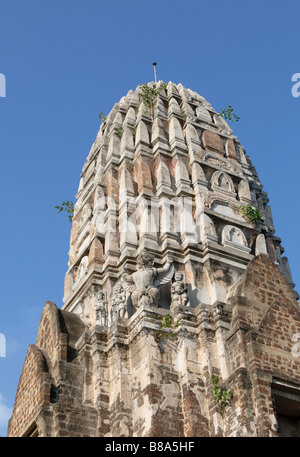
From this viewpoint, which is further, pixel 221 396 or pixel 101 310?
pixel 101 310

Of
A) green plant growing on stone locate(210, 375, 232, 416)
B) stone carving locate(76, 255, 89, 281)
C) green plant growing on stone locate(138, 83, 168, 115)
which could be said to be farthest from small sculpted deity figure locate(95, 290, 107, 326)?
green plant growing on stone locate(138, 83, 168, 115)

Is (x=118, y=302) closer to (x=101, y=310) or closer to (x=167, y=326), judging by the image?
(x=101, y=310)

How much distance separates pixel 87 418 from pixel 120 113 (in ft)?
37.7

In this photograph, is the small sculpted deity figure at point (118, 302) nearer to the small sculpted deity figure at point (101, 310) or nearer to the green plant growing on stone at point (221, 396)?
the small sculpted deity figure at point (101, 310)

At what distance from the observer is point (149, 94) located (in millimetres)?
24922

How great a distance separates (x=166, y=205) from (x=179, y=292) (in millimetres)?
3463

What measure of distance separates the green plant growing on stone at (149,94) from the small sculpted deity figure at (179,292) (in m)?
8.11

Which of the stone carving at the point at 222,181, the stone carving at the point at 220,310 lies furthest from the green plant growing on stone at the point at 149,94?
the stone carving at the point at 220,310

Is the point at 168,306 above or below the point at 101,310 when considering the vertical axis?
above

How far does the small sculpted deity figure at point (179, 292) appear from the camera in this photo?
17.5 m

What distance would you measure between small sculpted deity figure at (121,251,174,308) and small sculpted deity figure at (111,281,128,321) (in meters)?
0.16

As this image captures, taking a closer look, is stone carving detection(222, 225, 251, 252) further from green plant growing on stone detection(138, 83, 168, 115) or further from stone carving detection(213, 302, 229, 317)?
green plant growing on stone detection(138, 83, 168, 115)

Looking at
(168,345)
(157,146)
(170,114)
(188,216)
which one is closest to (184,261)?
(188,216)

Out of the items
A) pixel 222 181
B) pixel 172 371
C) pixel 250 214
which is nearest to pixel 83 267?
pixel 222 181
